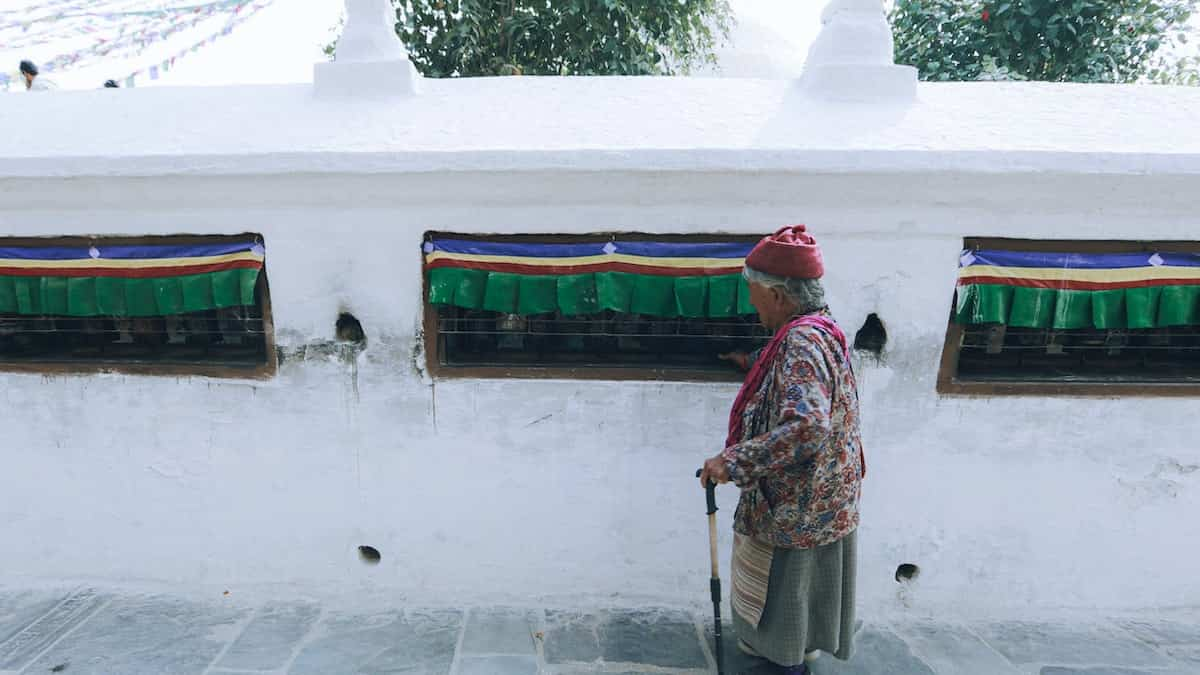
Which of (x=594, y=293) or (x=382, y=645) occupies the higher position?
(x=594, y=293)

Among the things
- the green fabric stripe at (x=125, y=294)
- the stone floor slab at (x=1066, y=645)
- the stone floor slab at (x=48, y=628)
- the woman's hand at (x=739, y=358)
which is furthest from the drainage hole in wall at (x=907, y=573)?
the stone floor slab at (x=48, y=628)

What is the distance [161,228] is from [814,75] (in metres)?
3.60

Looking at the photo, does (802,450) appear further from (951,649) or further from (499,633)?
(499,633)

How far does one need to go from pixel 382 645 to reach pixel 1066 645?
10.9ft

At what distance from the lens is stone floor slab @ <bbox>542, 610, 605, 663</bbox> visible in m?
3.02

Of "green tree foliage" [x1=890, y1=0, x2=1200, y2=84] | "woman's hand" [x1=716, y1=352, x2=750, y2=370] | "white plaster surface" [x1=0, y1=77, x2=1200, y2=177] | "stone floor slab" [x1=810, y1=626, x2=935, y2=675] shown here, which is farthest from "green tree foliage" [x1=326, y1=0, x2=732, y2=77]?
"stone floor slab" [x1=810, y1=626, x2=935, y2=675]

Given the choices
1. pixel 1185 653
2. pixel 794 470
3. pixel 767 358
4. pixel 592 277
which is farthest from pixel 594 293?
pixel 1185 653

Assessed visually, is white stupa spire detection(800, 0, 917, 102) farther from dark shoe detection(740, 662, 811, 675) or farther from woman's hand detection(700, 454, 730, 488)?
dark shoe detection(740, 662, 811, 675)

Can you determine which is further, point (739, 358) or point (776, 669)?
point (739, 358)

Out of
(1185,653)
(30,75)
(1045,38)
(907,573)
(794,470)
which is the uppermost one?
(1045,38)

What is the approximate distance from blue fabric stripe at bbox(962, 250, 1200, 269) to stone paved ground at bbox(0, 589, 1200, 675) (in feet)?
6.03

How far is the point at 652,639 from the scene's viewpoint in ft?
10.4

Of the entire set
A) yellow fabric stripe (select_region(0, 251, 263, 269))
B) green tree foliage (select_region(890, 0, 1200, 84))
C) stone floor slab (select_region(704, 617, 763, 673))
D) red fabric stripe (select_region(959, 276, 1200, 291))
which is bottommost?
stone floor slab (select_region(704, 617, 763, 673))

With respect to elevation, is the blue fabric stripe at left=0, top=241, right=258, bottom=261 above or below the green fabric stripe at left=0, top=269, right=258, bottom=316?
above
